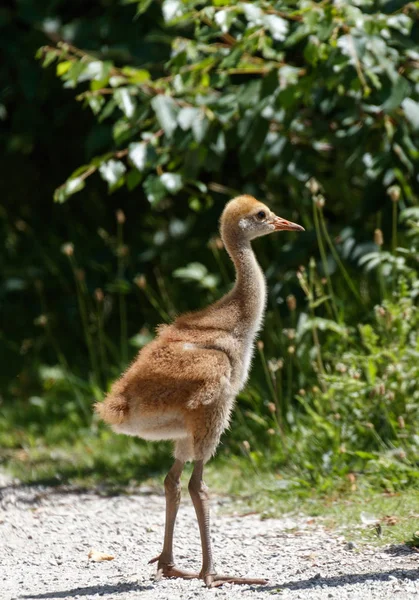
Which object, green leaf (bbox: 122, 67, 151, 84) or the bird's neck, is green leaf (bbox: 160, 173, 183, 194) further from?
the bird's neck

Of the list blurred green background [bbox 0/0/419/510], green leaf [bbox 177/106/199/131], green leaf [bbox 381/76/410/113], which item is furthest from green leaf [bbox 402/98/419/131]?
green leaf [bbox 177/106/199/131]

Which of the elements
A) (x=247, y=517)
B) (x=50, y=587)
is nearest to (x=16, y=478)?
(x=247, y=517)

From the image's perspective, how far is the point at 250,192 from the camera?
778cm

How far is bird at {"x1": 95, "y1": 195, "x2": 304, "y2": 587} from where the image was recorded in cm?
450

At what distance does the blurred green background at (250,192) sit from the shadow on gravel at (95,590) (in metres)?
1.51

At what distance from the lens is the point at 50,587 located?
14.8ft

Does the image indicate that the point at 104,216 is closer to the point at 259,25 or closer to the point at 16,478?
the point at 16,478

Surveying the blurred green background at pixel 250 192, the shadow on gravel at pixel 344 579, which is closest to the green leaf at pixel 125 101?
the blurred green background at pixel 250 192

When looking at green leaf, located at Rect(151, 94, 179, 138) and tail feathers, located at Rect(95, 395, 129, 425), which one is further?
green leaf, located at Rect(151, 94, 179, 138)

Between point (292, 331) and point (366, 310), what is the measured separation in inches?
30.6

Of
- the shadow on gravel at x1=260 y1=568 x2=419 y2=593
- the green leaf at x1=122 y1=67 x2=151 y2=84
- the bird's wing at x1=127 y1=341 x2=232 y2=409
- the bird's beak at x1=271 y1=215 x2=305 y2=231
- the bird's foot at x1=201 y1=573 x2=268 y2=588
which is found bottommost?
the bird's foot at x1=201 y1=573 x2=268 y2=588

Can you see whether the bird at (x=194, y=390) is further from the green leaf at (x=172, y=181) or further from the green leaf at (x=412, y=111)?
the green leaf at (x=412, y=111)

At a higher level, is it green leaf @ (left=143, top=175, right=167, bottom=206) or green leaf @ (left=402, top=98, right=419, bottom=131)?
green leaf @ (left=402, top=98, right=419, bottom=131)

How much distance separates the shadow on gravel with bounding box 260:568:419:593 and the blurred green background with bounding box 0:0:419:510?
1166 millimetres
